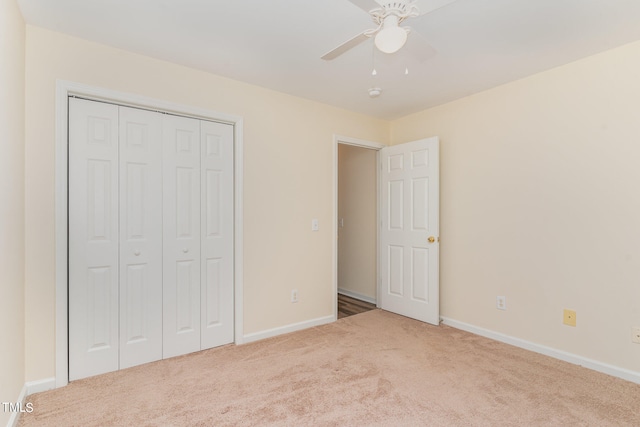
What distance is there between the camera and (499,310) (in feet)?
9.80

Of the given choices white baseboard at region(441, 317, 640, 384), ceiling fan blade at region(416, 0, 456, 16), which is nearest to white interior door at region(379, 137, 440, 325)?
white baseboard at region(441, 317, 640, 384)

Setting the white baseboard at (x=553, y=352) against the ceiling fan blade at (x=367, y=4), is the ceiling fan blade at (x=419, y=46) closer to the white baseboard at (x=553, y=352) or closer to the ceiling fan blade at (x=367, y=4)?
the ceiling fan blade at (x=367, y=4)

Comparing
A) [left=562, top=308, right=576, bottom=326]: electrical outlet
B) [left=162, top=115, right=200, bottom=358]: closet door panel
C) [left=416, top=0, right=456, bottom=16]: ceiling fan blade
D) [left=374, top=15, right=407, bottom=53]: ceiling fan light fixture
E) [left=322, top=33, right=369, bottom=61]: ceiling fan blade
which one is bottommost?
[left=562, top=308, right=576, bottom=326]: electrical outlet

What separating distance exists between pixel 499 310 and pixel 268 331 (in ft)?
7.23

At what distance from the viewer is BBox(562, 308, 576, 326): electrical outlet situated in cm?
252

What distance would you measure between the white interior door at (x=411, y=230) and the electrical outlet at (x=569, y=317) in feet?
3.53

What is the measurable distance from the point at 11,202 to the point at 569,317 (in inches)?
153

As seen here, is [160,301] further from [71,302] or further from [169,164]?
[169,164]

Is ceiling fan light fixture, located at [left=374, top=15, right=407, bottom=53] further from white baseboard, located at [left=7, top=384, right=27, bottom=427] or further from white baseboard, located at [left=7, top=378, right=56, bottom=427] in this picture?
white baseboard, located at [left=7, top=378, right=56, bottom=427]

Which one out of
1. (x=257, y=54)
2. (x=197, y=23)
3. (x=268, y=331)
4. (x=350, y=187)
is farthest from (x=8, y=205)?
(x=350, y=187)

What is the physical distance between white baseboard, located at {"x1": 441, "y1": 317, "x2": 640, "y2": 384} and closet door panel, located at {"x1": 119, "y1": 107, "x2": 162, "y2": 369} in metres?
2.86

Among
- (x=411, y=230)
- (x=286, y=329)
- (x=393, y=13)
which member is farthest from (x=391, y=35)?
(x=286, y=329)

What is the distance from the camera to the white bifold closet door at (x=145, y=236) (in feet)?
7.37

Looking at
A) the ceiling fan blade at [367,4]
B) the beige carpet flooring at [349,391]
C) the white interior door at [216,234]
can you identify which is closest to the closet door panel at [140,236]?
the beige carpet flooring at [349,391]
